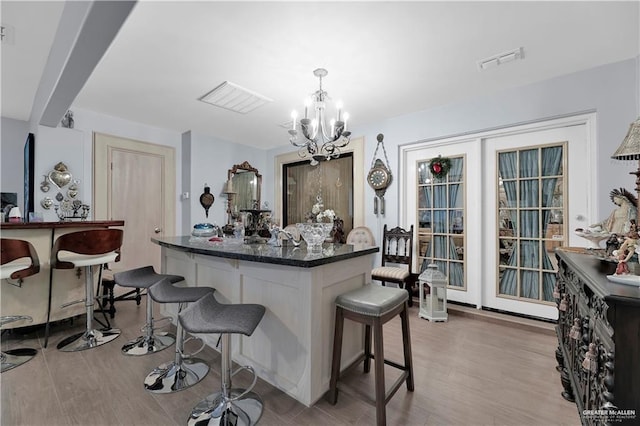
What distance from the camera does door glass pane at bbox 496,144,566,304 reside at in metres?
2.88

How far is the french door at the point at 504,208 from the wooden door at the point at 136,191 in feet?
12.1

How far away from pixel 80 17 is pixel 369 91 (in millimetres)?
2427

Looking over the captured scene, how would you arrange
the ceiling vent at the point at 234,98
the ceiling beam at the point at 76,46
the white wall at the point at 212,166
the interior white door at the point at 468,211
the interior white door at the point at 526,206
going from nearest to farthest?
the ceiling beam at the point at 76,46 < the interior white door at the point at 526,206 < the ceiling vent at the point at 234,98 < the interior white door at the point at 468,211 < the white wall at the point at 212,166

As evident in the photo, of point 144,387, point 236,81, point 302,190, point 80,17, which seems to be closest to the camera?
point 80,17

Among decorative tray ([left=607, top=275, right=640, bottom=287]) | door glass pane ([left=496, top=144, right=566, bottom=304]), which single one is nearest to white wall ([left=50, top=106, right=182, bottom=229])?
door glass pane ([left=496, top=144, right=566, bottom=304])

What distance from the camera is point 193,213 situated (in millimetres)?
4516

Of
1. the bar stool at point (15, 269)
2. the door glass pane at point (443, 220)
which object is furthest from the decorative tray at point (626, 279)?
the bar stool at point (15, 269)

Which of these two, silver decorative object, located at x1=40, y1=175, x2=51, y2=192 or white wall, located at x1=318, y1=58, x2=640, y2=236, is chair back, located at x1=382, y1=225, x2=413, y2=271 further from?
silver decorative object, located at x1=40, y1=175, x2=51, y2=192

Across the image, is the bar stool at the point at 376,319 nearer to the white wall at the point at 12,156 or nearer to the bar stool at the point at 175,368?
the bar stool at the point at 175,368

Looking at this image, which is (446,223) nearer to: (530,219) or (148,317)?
(530,219)

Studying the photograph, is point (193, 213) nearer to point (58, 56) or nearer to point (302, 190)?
point (302, 190)

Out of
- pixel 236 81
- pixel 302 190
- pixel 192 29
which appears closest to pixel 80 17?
pixel 192 29

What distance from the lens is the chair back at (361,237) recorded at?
155 inches

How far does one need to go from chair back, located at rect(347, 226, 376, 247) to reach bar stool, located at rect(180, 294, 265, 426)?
2.52m
